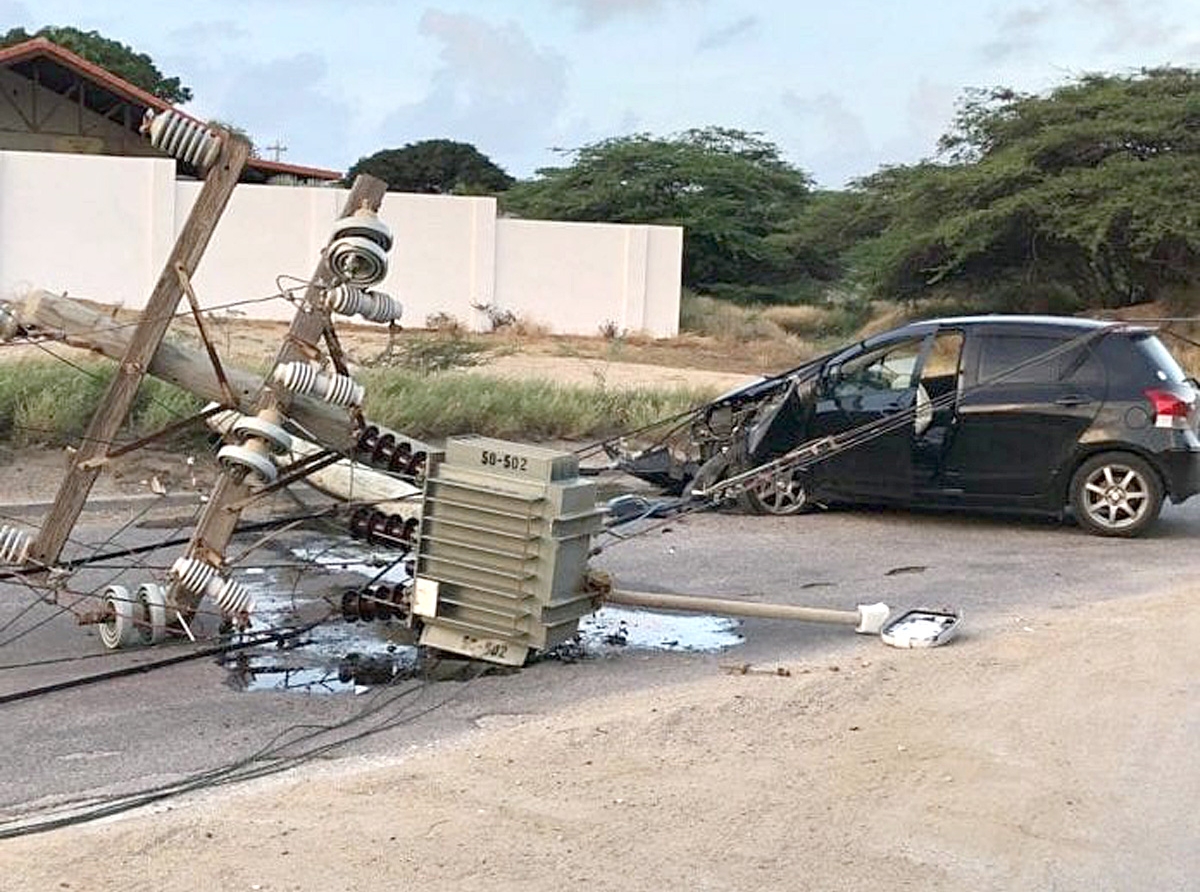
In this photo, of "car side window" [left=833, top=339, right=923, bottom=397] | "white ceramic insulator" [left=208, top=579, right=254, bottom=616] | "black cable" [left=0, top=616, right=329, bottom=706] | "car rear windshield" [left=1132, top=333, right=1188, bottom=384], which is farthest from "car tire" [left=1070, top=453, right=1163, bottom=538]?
"white ceramic insulator" [left=208, top=579, right=254, bottom=616]

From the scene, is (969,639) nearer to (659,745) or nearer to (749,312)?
(659,745)

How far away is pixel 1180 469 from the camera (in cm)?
1202

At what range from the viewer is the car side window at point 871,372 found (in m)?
12.8

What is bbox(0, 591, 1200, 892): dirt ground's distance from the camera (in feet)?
16.4

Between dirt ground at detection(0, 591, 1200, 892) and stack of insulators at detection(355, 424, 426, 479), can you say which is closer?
dirt ground at detection(0, 591, 1200, 892)

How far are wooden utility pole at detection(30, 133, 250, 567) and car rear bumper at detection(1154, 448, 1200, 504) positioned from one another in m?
7.59

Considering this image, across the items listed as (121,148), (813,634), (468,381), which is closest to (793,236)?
(121,148)

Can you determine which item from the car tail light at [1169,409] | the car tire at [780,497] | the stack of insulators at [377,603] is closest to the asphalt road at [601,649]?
the car tire at [780,497]

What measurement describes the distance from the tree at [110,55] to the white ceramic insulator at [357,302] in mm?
65632

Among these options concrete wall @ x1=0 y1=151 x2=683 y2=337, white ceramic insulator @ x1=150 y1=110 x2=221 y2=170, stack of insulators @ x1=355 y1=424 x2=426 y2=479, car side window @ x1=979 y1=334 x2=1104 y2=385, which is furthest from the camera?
concrete wall @ x1=0 y1=151 x2=683 y2=337

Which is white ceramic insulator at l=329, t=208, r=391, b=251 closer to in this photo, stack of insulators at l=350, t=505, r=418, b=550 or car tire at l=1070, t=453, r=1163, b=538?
stack of insulators at l=350, t=505, r=418, b=550

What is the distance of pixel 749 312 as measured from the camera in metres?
44.3

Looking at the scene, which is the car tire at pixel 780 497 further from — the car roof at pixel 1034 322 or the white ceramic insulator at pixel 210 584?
the white ceramic insulator at pixel 210 584

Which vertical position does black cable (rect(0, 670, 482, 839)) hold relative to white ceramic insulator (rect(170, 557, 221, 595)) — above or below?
below
